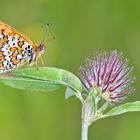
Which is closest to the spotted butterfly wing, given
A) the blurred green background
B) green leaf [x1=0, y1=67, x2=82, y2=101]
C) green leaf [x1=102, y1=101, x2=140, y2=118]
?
green leaf [x1=0, y1=67, x2=82, y2=101]

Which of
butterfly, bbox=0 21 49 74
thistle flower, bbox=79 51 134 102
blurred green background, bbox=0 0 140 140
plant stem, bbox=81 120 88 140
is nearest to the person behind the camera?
plant stem, bbox=81 120 88 140

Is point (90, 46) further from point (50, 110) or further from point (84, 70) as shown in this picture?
point (84, 70)

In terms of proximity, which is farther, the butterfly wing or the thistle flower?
the butterfly wing

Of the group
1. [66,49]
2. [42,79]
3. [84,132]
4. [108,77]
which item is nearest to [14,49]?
[42,79]

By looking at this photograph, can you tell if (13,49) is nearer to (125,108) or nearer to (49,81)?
(49,81)

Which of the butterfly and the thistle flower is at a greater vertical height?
the butterfly

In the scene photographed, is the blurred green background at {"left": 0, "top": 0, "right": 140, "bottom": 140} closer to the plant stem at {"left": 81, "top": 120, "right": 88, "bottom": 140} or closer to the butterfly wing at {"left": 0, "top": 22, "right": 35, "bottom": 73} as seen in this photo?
the butterfly wing at {"left": 0, "top": 22, "right": 35, "bottom": 73}

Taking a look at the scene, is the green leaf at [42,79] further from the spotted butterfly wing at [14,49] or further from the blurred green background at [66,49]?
the blurred green background at [66,49]

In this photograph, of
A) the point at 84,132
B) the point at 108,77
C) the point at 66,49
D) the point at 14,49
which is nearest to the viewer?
the point at 84,132
